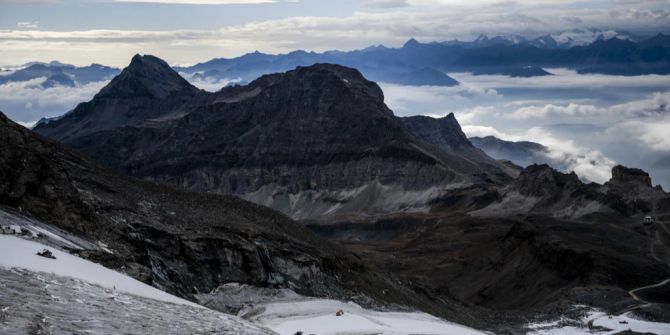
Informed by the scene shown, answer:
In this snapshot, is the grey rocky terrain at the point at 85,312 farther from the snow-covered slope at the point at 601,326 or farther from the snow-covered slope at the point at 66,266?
the snow-covered slope at the point at 601,326

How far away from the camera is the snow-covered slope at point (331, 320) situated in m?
39.9

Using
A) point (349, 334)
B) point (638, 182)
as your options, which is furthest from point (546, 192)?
point (349, 334)

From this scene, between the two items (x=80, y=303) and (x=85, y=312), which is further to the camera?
(x=80, y=303)

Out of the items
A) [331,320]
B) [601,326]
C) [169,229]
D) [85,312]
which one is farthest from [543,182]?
[85,312]

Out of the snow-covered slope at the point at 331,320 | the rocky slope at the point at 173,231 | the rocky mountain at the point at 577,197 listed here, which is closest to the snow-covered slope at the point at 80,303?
the rocky slope at the point at 173,231

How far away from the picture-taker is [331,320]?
41.7 metres

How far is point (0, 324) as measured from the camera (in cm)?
2183

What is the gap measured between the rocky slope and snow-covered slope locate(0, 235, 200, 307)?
3.08 m

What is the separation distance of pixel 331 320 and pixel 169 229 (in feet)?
45.3

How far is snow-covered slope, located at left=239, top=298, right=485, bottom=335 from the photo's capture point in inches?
1570

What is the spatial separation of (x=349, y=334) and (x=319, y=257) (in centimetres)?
1896

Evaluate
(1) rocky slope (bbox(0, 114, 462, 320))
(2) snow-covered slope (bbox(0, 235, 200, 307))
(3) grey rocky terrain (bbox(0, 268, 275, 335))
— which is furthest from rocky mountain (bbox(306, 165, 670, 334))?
(3) grey rocky terrain (bbox(0, 268, 275, 335))

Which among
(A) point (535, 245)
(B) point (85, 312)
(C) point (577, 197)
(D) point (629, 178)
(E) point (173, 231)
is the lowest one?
(A) point (535, 245)

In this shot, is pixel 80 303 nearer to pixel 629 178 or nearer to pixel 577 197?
pixel 577 197
